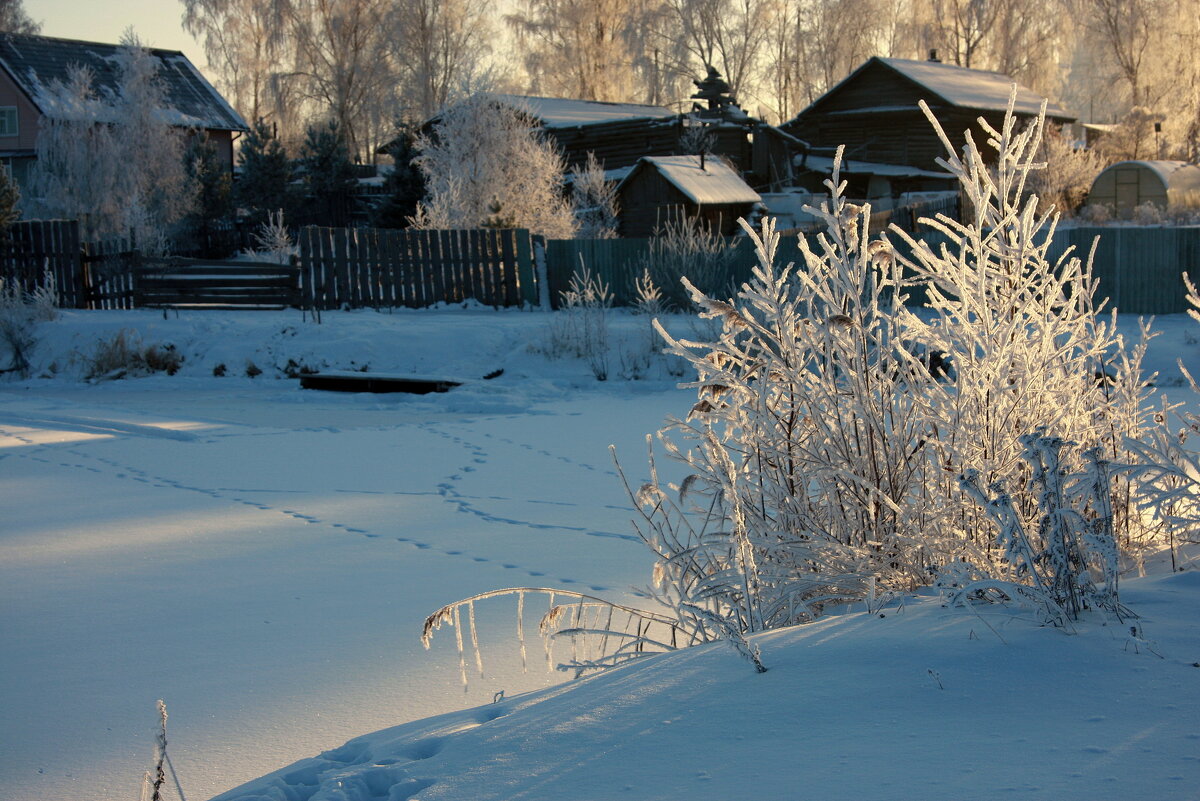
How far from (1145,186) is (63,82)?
108ft

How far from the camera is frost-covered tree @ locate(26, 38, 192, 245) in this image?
28.4 meters

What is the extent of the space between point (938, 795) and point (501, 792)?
0.88 metres

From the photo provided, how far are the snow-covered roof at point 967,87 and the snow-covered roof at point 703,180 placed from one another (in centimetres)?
1074

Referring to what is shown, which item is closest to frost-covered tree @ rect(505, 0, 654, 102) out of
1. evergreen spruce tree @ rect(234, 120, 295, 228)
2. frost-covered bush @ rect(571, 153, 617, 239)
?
evergreen spruce tree @ rect(234, 120, 295, 228)

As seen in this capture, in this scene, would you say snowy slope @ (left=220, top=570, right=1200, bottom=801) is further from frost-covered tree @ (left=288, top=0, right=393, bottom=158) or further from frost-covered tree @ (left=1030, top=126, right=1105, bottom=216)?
frost-covered tree @ (left=288, top=0, right=393, bottom=158)

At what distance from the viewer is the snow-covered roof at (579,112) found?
33250 millimetres

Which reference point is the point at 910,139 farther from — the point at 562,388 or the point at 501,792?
the point at 501,792

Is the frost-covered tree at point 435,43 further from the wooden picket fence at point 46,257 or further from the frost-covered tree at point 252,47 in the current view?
the wooden picket fence at point 46,257

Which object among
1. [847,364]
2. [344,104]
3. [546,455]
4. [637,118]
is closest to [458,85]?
[637,118]

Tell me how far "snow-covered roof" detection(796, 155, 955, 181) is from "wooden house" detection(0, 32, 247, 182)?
20.1 metres

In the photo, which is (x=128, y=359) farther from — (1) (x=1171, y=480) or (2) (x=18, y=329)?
(1) (x=1171, y=480)

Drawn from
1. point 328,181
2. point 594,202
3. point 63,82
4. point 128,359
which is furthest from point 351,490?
point 63,82

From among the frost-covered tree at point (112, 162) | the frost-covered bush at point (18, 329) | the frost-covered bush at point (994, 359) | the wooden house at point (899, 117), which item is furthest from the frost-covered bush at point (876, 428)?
the wooden house at point (899, 117)

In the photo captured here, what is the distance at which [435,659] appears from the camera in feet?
14.0
